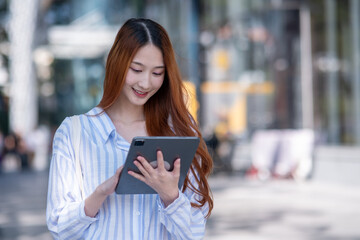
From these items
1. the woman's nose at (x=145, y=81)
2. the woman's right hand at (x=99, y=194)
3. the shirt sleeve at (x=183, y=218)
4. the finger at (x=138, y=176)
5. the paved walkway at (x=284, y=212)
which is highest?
the woman's nose at (x=145, y=81)

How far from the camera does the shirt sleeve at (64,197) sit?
82.0 inches

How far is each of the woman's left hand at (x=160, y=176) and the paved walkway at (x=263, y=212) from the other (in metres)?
5.75

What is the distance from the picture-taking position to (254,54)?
2198cm

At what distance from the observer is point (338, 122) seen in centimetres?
1571

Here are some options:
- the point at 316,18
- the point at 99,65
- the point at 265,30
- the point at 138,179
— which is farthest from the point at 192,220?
the point at 99,65

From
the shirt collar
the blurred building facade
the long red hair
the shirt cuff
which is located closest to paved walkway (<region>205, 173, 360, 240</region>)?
the blurred building facade

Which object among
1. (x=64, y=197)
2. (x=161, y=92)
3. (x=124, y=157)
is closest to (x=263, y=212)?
(x=161, y=92)

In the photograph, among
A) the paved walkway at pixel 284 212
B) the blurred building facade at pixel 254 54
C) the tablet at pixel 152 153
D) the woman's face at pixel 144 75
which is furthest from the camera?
the blurred building facade at pixel 254 54

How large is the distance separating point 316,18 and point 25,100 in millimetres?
22405

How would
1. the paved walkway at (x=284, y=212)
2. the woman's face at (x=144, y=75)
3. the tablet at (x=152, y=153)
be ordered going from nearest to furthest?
1. the tablet at (x=152, y=153)
2. the woman's face at (x=144, y=75)
3. the paved walkway at (x=284, y=212)

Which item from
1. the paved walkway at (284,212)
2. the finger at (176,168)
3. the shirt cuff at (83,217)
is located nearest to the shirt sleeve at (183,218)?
the finger at (176,168)

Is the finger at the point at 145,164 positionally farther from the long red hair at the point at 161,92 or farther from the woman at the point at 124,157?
the long red hair at the point at 161,92

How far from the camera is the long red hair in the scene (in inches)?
87.4

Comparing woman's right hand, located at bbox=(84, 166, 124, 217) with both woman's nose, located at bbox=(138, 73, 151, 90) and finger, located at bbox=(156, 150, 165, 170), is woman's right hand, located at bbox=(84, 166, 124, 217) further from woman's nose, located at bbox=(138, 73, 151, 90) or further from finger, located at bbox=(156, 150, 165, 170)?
woman's nose, located at bbox=(138, 73, 151, 90)
